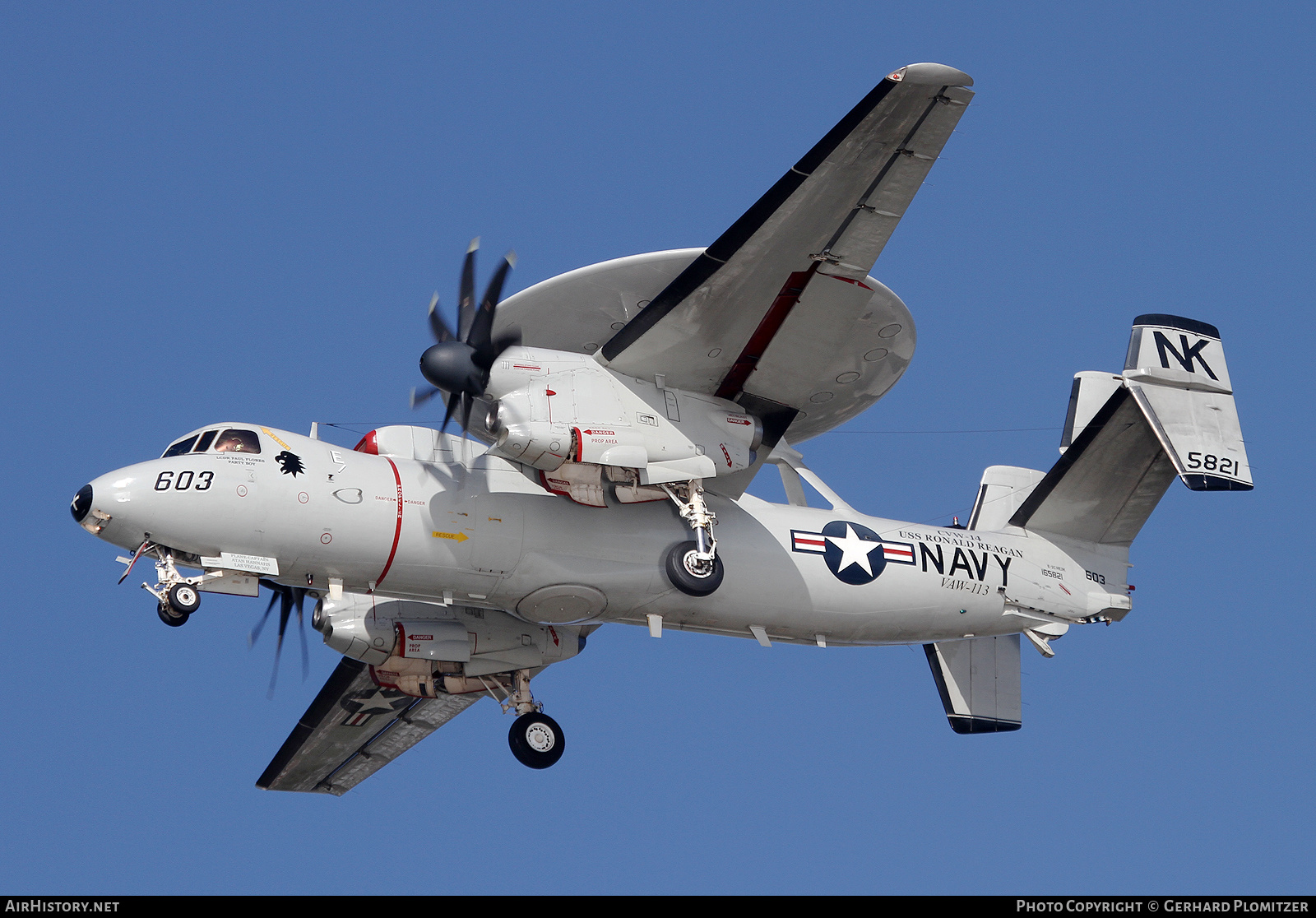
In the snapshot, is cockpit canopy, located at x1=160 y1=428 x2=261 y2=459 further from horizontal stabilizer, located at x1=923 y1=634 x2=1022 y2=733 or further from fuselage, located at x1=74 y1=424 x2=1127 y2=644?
horizontal stabilizer, located at x1=923 y1=634 x2=1022 y2=733

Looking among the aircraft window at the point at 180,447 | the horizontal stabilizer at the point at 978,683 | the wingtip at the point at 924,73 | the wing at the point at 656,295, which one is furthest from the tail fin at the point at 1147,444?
the aircraft window at the point at 180,447

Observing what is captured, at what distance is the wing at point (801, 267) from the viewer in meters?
20.5

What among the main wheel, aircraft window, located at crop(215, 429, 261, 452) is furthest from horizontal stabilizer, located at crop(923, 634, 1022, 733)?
aircraft window, located at crop(215, 429, 261, 452)

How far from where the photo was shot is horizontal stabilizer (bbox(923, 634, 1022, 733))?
89.5 ft

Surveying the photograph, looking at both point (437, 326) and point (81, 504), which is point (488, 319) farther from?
point (81, 504)

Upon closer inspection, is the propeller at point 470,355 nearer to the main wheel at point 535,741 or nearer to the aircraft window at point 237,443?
the aircraft window at point 237,443

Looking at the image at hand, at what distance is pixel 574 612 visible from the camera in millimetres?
23000

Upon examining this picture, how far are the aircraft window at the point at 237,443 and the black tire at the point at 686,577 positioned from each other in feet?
19.2

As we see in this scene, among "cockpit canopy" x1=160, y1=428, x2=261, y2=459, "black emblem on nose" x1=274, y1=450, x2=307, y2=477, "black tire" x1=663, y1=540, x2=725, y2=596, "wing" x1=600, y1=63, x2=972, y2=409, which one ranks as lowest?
"black tire" x1=663, y1=540, x2=725, y2=596

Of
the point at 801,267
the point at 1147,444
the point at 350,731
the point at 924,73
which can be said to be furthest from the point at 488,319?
the point at 1147,444

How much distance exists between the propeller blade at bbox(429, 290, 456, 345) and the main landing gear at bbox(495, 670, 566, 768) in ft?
19.8

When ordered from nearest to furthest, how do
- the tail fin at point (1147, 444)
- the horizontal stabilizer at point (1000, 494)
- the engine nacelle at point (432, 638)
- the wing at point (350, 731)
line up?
the engine nacelle at point (432, 638) < the tail fin at point (1147, 444) < the horizontal stabilizer at point (1000, 494) < the wing at point (350, 731)

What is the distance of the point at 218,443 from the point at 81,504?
1886 mm
